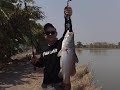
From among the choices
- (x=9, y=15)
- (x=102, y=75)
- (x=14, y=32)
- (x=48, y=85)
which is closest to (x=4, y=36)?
(x=9, y=15)

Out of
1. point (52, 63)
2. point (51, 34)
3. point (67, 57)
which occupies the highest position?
point (51, 34)

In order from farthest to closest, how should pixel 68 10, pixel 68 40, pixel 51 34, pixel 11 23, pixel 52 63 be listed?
pixel 11 23, pixel 51 34, pixel 52 63, pixel 68 10, pixel 68 40

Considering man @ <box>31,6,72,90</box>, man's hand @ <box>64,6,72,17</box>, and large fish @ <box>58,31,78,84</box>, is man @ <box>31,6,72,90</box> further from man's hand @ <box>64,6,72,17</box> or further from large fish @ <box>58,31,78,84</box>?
large fish @ <box>58,31,78,84</box>

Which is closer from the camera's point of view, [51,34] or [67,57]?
[67,57]

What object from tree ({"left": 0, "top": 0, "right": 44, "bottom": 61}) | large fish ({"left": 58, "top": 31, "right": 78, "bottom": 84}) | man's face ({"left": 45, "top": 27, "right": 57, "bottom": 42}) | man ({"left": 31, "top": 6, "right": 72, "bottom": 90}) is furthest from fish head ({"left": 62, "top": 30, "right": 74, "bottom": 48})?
tree ({"left": 0, "top": 0, "right": 44, "bottom": 61})

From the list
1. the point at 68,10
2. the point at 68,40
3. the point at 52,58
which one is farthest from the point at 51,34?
the point at 68,40

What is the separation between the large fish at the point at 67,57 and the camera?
15.7ft

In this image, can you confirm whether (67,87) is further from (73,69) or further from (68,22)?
(68,22)

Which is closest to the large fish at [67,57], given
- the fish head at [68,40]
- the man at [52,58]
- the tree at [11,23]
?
the fish head at [68,40]

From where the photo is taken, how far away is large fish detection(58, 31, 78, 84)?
4.78m

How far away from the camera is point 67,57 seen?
15.8 ft

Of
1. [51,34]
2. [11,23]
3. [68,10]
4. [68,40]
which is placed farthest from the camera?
[11,23]

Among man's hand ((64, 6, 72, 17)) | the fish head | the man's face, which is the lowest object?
the fish head

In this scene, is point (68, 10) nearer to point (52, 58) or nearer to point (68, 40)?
point (68, 40)
